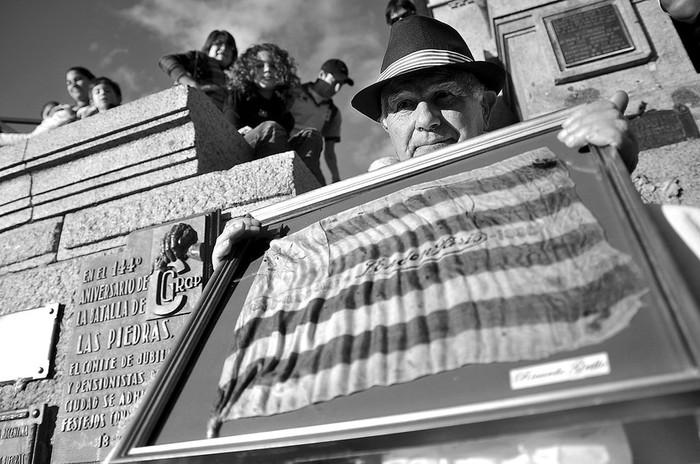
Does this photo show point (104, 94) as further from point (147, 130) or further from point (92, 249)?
point (92, 249)

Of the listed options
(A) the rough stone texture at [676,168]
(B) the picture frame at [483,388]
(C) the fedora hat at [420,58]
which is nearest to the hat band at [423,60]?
(C) the fedora hat at [420,58]

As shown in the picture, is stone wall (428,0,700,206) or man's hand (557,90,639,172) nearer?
man's hand (557,90,639,172)

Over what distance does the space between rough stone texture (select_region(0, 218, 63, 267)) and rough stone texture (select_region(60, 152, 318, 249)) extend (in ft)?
0.96

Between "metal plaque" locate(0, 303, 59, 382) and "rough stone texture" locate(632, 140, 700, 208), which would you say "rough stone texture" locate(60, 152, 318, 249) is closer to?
"metal plaque" locate(0, 303, 59, 382)

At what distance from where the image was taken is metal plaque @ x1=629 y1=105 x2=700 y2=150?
9.99 feet

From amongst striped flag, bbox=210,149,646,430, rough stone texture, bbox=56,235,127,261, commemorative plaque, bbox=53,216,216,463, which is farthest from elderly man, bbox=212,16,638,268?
rough stone texture, bbox=56,235,127,261

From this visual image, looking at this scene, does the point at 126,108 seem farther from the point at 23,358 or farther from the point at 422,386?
the point at 422,386

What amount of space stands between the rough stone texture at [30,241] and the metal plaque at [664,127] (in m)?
4.03

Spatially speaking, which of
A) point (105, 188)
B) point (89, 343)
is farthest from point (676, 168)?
point (105, 188)

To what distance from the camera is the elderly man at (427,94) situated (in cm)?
190

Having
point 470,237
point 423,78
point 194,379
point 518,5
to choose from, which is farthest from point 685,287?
point 518,5

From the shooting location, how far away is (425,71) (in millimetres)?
1954

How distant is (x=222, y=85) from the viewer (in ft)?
16.0

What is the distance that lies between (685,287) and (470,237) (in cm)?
51
